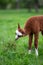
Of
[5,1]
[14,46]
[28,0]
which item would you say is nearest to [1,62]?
[14,46]

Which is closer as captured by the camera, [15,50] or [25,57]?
[25,57]

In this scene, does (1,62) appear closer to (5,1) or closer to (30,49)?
(30,49)

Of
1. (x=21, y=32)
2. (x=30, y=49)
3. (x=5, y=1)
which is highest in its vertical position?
(x=21, y=32)

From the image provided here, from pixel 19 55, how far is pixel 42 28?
1.63 meters

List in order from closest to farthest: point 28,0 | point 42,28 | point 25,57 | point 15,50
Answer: point 25,57, point 15,50, point 42,28, point 28,0

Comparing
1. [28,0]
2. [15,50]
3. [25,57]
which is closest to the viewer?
[25,57]

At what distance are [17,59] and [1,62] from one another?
0.59 metres

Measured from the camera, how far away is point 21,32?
9.80 m

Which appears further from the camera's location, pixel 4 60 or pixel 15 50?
pixel 15 50

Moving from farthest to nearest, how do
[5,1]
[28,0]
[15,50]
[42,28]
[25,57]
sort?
1. [5,1]
2. [28,0]
3. [42,28]
4. [15,50]
5. [25,57]

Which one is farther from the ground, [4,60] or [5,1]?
[4,60]

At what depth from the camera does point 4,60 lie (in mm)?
8414

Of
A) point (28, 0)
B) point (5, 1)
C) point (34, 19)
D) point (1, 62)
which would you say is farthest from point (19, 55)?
point (5, 1)

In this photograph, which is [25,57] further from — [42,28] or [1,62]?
[42,28]
